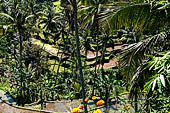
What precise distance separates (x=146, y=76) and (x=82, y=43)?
2542 cm

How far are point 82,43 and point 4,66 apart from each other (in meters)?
11.7

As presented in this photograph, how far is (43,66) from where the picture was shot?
33281 mm

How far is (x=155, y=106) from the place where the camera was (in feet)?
11.7

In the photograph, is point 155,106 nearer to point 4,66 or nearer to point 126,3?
point 126,3

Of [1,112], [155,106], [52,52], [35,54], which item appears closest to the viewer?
[155,106]

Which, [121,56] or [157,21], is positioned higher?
[157,21]

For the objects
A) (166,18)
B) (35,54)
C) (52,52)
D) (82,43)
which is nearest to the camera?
(166,18)

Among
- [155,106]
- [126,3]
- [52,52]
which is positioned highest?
[126,3]

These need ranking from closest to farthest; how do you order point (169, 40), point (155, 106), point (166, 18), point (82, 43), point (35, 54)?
Result: point (155, 106) < point (169, 40) < point (166, 18) < point (82, 43) < point (35, 54)

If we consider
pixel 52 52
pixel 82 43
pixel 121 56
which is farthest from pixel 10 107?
pixel 52 52

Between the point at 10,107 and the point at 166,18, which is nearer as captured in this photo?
the point at 166,18

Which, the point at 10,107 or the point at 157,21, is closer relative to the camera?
the point at 157,21

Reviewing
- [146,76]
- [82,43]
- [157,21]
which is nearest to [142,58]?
[146,76]

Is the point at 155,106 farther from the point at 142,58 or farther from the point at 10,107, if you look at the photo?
the point at 10,107
